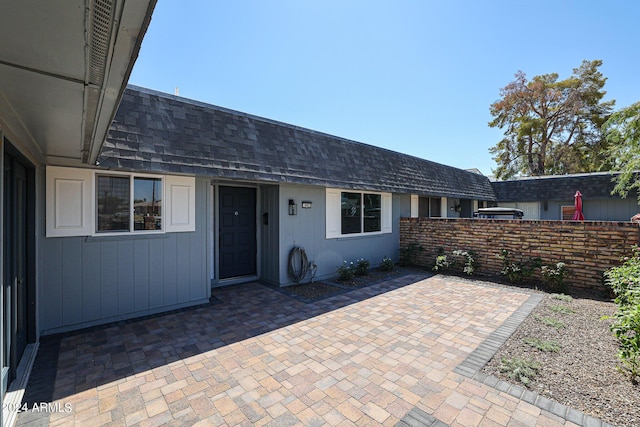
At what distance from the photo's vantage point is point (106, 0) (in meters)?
0.99

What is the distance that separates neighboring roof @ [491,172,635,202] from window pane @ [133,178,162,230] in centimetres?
1741

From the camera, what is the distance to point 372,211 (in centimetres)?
883

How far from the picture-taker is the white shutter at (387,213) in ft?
30.0

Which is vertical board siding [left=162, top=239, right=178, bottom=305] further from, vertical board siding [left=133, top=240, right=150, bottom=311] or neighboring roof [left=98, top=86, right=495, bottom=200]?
neighboring roof [left=98, top=86, right=495, bottom=200]

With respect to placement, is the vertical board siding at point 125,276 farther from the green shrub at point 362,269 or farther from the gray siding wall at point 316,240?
the green shrub at point 362,269

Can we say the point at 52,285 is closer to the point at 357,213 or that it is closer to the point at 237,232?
the point at 237,232

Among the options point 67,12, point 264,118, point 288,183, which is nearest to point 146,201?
point 288,183

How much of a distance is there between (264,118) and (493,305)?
20.9ft

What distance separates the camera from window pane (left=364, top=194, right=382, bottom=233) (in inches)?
340

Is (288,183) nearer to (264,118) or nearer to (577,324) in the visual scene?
(264,118)

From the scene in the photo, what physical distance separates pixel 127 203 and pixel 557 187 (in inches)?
731

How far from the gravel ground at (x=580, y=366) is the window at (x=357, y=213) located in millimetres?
4547

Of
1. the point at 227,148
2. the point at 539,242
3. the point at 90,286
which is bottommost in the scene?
the point at 90,286

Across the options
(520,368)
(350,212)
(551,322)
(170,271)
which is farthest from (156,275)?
(551,322)
